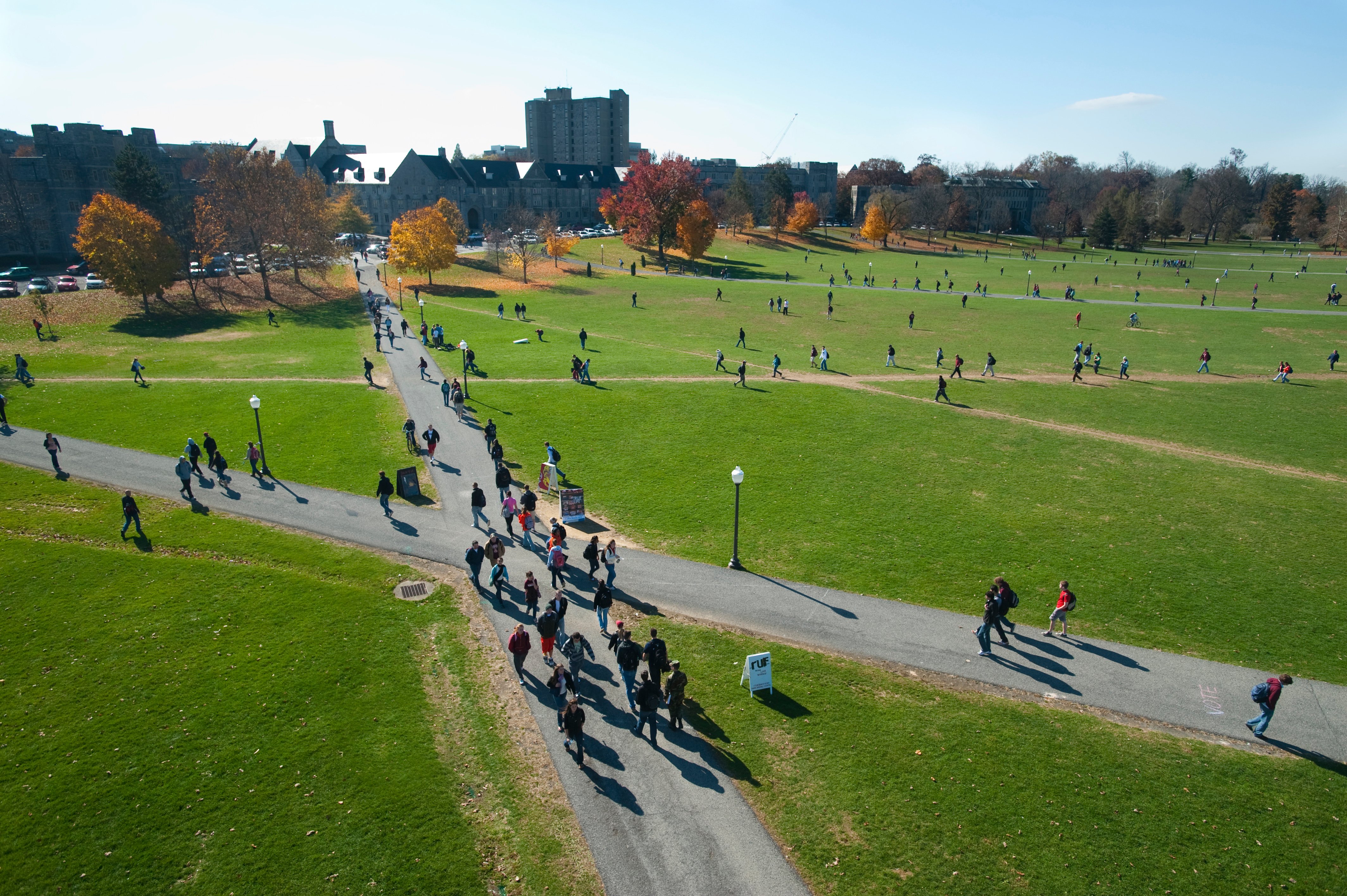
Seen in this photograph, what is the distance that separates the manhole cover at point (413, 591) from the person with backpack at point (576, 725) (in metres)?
6.67

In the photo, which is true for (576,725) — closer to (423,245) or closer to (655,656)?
(655,656)

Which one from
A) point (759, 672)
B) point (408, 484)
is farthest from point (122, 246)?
point (759, 672)

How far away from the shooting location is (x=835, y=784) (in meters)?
11.5

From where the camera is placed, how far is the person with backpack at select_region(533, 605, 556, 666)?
14109 mm

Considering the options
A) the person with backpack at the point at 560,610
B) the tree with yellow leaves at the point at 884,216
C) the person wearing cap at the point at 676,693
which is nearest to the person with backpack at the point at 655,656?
the person wearing cap at the point at 676,693

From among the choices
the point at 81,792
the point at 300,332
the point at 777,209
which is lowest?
the point at 81,792

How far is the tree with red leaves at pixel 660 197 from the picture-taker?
85625 millimetres

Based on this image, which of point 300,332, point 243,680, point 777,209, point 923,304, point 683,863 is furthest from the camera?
point 777,209

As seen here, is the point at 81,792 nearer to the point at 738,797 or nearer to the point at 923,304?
the point at 738,797

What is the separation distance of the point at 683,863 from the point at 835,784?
2.89m

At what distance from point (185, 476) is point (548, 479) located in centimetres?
1101

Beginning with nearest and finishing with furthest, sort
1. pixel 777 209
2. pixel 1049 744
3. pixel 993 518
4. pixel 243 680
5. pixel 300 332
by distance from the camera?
1. pixel 1049 744
2. pixel 243 680
3. pixel 993 518
4. pixel 300 332
5. pixel 777 209

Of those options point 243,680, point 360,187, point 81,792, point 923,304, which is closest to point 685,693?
point 243,680

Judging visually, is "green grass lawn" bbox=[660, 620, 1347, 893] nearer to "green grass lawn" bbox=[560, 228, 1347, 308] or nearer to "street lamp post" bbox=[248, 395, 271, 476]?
"street lamp post" bbox=[248, 395, 271, 476]
